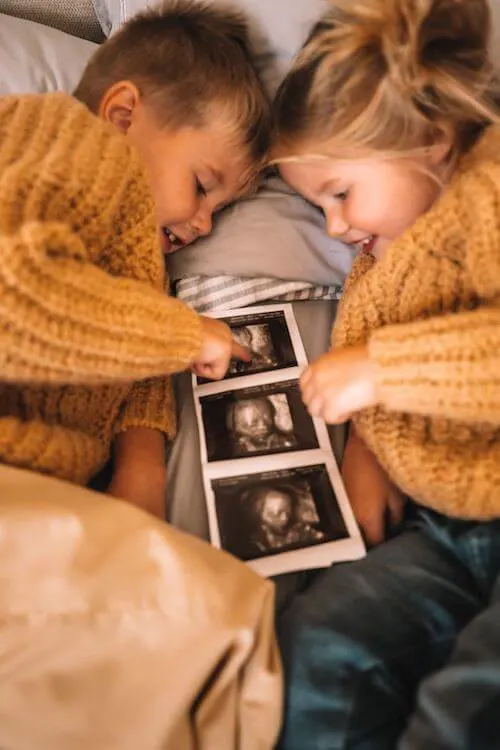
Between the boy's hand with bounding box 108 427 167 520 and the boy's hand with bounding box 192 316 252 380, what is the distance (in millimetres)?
134

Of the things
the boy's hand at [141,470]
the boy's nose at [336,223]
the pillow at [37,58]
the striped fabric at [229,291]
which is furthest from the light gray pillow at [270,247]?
the pillow at [37,58]

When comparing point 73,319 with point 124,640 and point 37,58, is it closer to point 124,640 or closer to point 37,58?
point 124,640

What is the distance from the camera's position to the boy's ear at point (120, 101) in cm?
A: 102

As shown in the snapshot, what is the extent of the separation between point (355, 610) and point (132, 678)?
0.29m

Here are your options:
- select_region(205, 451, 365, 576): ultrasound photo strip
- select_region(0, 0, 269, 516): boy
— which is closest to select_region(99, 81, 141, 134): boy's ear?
select_region(0, 0, 269, 516): boy

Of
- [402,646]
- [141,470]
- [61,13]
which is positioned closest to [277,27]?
[61,13]

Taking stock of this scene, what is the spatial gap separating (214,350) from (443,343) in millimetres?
324

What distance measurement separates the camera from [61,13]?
139 cm

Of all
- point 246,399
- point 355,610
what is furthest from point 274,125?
point 355,610

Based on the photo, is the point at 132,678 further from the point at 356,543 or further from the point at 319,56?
the point at 319,56

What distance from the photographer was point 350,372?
85cm

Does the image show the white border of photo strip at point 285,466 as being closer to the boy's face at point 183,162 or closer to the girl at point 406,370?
the girl at point 406,370

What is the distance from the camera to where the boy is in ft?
2.52

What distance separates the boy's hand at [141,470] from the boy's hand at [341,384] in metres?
0.26
